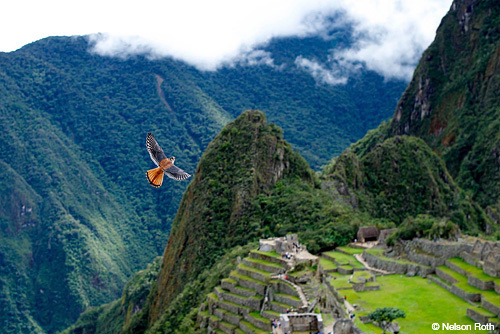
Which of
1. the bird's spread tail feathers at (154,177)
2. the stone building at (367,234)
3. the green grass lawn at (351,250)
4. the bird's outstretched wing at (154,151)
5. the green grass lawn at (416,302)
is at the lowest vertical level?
the green grass lawn at (416,302)

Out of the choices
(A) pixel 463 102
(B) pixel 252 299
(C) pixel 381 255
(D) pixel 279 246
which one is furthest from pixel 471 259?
(A) pixel 463 102

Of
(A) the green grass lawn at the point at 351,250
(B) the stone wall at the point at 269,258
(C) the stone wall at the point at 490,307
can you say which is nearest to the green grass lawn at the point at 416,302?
(C) the stone wall at the point at 490,307

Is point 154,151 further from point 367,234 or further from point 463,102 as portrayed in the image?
point 463,102

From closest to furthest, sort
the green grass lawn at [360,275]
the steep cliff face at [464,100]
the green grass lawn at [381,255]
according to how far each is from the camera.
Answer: the green grass lawn at [360,275] → the green grass lawn at [381,255] → the steep cliff face at [464,100]

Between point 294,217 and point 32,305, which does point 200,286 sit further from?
point 32,305

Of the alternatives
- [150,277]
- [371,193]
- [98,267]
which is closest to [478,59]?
[371,193]

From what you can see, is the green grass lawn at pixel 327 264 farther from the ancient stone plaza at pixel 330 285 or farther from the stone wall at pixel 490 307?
the stone wall at pixel 490 307
